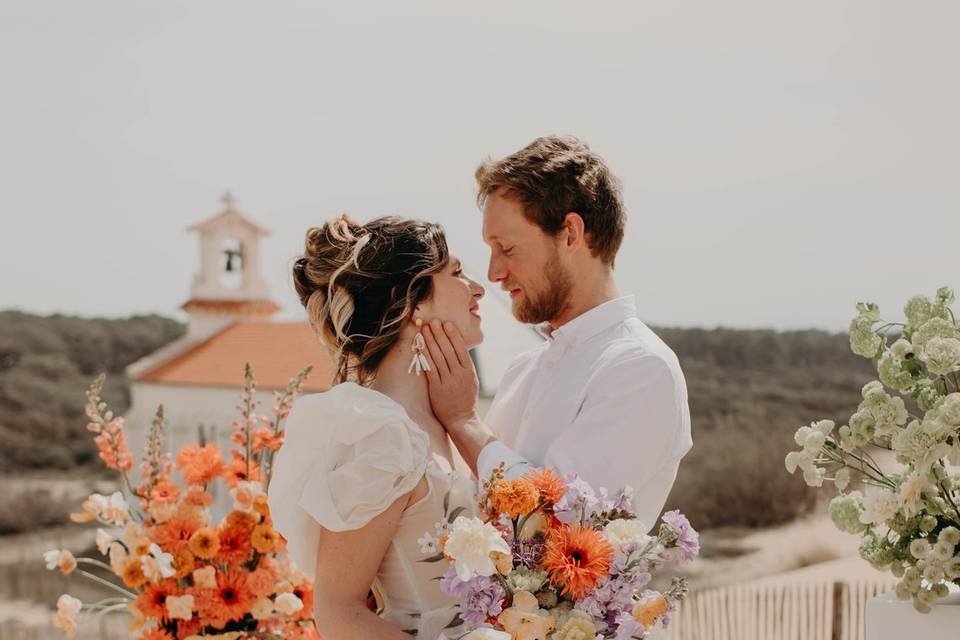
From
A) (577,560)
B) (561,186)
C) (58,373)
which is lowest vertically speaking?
(58,373)

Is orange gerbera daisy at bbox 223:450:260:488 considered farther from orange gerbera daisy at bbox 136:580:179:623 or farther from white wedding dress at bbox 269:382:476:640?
white wedding dress at bbox 269:382:476:640

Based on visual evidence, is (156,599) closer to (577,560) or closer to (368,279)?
(368,279)

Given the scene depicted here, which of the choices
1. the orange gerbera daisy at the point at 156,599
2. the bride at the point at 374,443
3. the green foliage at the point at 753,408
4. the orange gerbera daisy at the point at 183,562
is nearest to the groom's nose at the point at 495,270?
the bride at the point at 374,443

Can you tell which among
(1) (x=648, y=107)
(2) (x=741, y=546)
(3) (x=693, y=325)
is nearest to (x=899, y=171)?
(1) (x=648, y=107)

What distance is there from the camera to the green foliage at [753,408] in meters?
29.1

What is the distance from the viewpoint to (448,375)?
2727mm

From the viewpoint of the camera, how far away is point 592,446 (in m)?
2.79

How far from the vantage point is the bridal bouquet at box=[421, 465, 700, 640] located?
2146 mm

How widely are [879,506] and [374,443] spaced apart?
1.21 meters

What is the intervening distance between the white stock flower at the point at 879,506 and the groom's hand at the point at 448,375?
98cm

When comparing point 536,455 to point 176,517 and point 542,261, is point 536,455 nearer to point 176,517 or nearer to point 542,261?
point 542,261

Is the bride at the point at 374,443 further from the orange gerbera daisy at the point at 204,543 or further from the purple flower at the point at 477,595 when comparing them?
the orange gerbera daisy at the point at 204,543

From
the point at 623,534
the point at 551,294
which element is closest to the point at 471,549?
the point at 623,534

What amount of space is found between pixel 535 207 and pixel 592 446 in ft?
2.40
